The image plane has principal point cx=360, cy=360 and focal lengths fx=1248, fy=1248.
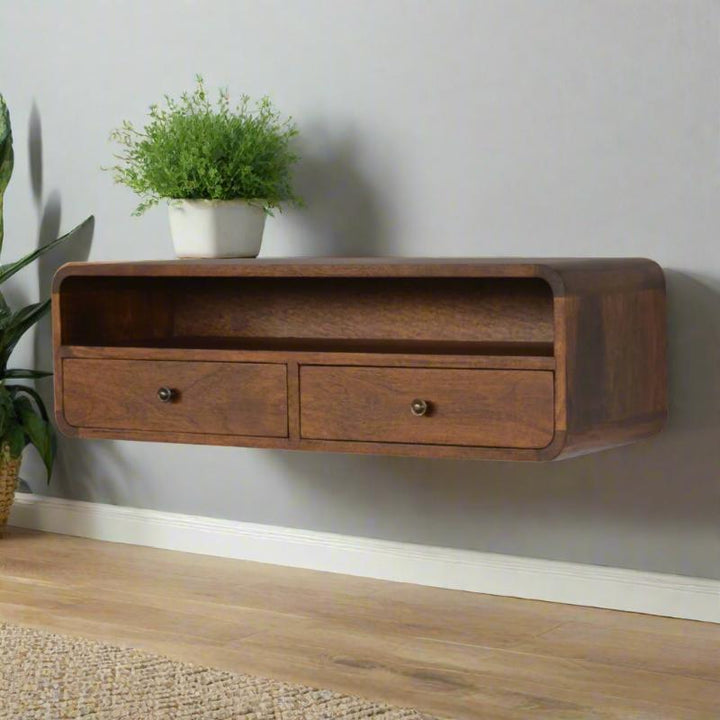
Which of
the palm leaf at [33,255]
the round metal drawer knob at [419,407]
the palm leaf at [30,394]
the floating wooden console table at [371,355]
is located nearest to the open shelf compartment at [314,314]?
the floating wooden console table at [371,355]

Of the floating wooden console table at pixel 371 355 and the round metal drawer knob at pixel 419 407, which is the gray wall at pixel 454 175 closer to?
the floating wooden console table at pixel 371 355

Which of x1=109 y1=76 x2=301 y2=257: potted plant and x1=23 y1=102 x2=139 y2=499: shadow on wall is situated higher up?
x1=109 y1=76 x2=301 y2=257: potted plant

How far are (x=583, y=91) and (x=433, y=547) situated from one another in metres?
0.95

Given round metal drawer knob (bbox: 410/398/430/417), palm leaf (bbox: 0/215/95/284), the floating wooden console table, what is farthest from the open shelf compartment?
palm leaf (bbox: 0/215/95/284)

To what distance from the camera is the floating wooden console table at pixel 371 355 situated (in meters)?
1.99

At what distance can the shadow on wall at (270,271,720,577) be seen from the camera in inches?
88.0

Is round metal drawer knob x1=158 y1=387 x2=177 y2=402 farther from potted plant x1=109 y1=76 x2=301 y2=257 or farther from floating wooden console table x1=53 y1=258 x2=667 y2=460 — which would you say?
potted plant x1=109 y1=76 x2=301 y2=257

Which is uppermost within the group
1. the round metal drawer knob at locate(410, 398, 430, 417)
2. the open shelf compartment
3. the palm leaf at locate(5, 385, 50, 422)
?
the open shelf compartment

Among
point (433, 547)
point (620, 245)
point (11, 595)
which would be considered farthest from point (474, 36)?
point (11, 595)

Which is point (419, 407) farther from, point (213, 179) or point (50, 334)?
point (50, 334)

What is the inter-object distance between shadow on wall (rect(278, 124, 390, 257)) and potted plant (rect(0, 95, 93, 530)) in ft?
2.13

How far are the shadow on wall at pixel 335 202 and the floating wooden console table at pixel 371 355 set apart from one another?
0.09 m

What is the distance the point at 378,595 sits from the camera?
8.14 feet

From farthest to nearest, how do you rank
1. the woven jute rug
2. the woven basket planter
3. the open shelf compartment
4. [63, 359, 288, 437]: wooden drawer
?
the woven basket planter
the open shelf compartment
[63, 359, 288, 437]: wooden drawer
the woven jute rug
